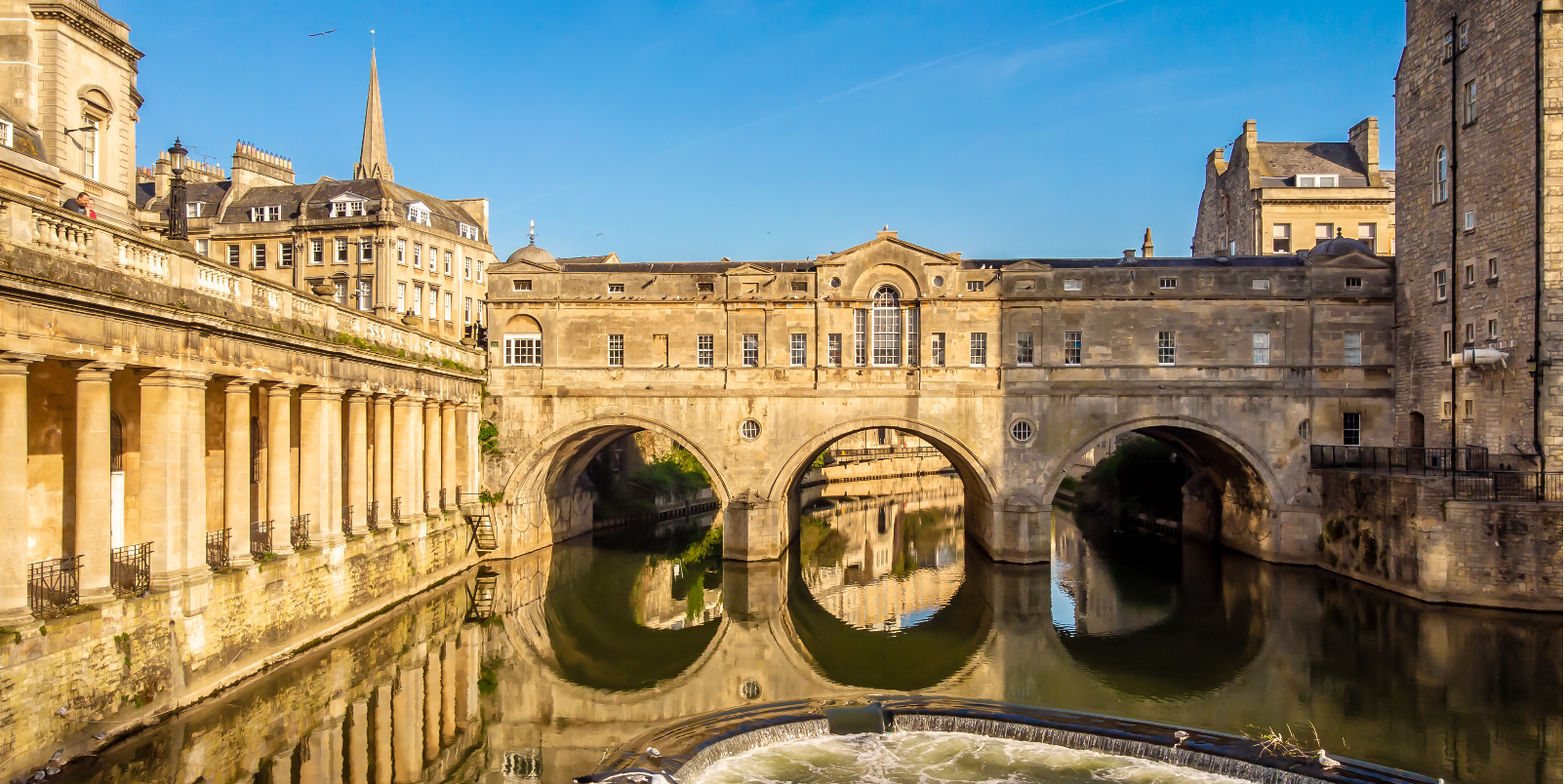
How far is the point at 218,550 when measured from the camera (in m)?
17.3

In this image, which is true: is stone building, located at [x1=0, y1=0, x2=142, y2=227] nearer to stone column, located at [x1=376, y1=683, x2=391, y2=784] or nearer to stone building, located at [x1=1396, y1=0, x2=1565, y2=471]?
stone column, located at [x1=376, y1=683, x2=391, y2=784]

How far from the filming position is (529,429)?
32.0 meters

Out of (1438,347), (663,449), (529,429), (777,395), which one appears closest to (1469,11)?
(1438,347)

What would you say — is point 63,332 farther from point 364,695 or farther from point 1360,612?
point 1360,612

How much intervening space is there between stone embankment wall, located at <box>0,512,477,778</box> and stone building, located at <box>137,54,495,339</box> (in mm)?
26680

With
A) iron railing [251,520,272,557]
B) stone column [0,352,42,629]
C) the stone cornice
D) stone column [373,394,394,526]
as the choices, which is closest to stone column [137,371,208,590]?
stone column [0,352,42,629]

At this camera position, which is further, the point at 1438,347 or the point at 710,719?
the point at 1438,347

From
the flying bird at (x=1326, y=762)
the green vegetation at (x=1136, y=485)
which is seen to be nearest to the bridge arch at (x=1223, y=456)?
the green vegetation at (x=1136, y=485)

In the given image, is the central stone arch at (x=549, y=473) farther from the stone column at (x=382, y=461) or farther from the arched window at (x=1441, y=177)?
the arched window at (x=1441, y=177)

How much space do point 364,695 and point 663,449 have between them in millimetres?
34123

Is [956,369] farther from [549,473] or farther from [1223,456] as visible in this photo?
[549,473]

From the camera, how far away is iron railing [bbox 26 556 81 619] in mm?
13023

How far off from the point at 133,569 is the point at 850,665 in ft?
44.5

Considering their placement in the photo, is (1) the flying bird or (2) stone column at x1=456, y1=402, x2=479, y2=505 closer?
(1) the flying bird
